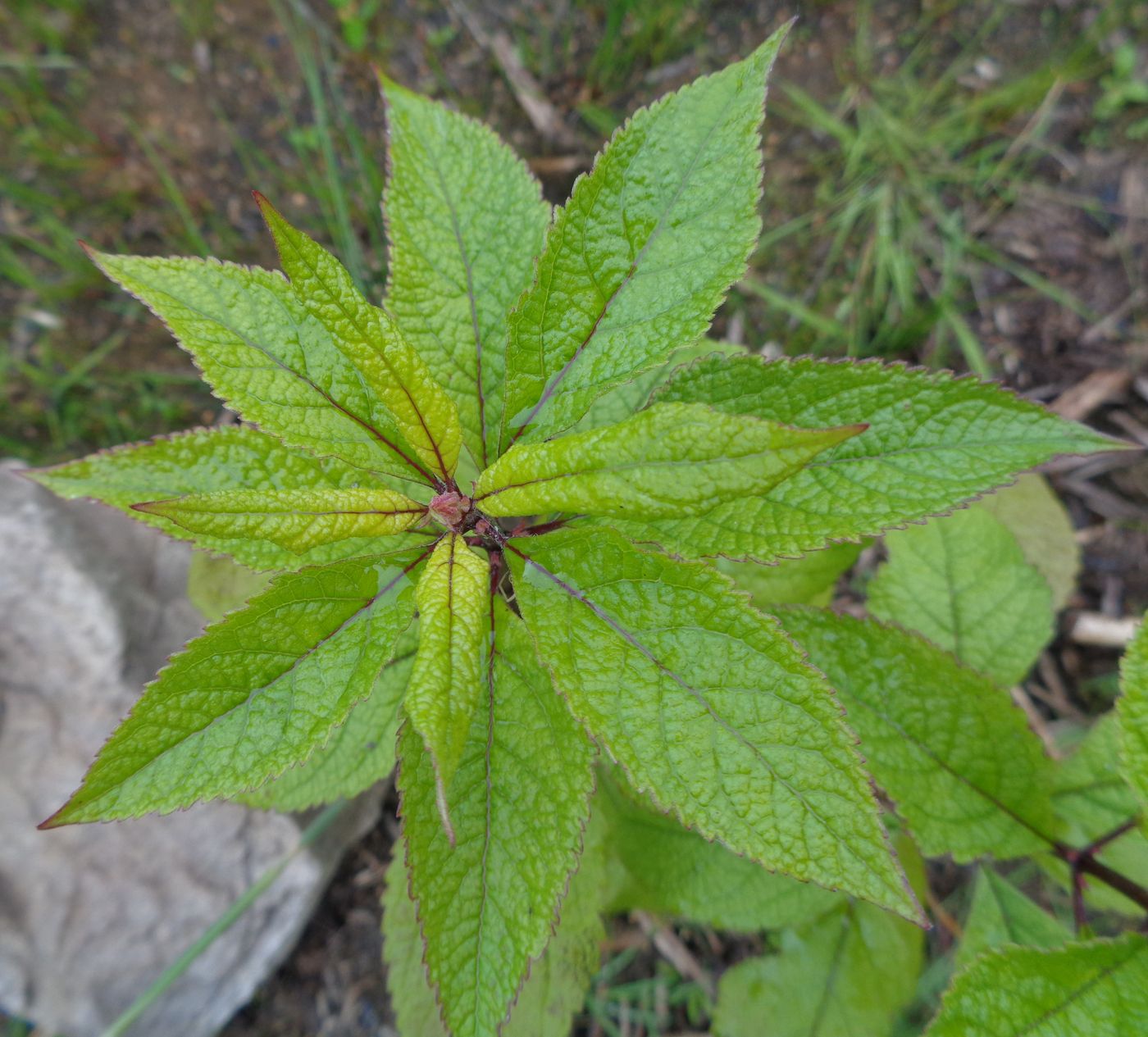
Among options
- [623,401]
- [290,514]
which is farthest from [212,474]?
[623,401]

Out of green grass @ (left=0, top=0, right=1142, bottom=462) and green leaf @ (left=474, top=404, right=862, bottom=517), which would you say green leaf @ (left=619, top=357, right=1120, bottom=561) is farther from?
green grass @ (left=0, top=0, right=1142, bottom=462)

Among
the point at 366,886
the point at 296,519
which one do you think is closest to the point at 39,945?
the point at 366,886

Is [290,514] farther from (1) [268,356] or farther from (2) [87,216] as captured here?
(2) [87,216]

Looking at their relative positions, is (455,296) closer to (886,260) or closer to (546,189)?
(546,189)

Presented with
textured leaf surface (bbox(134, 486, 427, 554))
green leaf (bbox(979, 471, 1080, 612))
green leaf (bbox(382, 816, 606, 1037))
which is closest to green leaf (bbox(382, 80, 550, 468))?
textured leaf surface (bbox(134, 486, 427, 554))

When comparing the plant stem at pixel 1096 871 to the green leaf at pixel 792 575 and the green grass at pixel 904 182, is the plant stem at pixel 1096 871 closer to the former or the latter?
the green leaf at pixel 792 575
